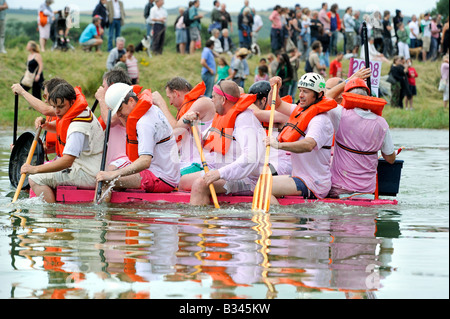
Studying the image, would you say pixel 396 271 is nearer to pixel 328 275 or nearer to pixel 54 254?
pixel 328 275

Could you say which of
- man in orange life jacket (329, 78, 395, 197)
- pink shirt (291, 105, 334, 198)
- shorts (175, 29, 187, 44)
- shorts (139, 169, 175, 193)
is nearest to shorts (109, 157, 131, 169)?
shorts (139, 169, 175, 193)

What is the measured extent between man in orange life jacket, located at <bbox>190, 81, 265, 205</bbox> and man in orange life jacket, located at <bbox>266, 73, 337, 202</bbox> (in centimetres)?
28

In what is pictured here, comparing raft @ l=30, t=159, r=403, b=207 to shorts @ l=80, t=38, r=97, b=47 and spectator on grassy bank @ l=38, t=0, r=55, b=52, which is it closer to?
spectator on grassy bank @ l=38, t=0, r=55, b=52

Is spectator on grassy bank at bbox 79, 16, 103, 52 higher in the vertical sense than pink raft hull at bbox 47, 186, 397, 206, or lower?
higher

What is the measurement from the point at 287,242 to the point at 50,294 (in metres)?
2.54

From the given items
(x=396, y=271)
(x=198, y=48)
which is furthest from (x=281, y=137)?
(x=198, y=48)

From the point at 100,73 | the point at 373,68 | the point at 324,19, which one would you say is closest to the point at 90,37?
the point at 100,73

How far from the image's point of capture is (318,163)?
9.15 meters

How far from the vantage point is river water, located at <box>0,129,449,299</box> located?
565 centimetres

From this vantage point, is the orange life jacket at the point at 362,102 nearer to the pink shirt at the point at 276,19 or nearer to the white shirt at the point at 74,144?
the white shirt at the point at 74,144

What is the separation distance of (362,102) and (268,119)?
1.23 meters

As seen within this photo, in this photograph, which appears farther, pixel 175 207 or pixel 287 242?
pixel 175 207

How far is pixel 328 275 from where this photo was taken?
6012 millimetres

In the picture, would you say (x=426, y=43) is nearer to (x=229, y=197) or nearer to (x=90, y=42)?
(x=90, y=42)
